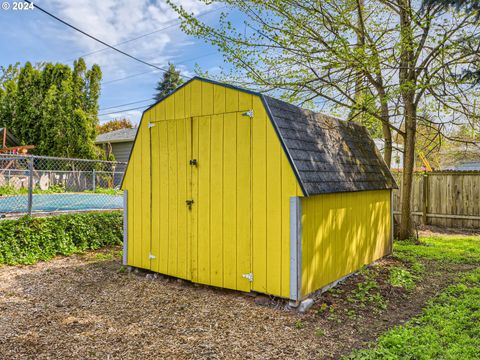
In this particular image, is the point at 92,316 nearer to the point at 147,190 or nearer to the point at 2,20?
the point at 147,190

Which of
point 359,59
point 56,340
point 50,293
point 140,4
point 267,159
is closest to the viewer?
point 56,340

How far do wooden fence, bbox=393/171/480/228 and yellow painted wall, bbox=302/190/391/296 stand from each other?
173 inches

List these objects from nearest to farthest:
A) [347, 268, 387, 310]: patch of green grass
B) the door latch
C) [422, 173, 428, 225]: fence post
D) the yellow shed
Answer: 1. the yellow shed
2. [347, 268, 387, 310]: patch of green grass
3. the door latch
4. [422, 173, 428, 225]: fence post

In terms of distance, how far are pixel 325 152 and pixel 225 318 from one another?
2382mm

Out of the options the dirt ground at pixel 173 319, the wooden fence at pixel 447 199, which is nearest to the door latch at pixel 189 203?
the dirt ground at pixel 173 319

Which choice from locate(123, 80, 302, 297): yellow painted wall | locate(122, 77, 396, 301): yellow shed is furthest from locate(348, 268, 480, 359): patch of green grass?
locate(123, 80, 302, 297): yellow painted wall

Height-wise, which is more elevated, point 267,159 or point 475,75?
point 475,75

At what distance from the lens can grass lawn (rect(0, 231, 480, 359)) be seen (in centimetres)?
294

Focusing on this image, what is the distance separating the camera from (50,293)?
446 centimetres

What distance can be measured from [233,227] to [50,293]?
8.22ft

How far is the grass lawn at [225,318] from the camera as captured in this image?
2.94m

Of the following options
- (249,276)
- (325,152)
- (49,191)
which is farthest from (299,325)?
(49,191)

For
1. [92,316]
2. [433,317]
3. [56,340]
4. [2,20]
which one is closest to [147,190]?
[92,316]

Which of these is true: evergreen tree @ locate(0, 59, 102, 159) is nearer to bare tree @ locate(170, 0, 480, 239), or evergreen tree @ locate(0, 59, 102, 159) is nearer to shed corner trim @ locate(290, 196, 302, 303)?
bare tree @ locate(170, 0, 480, 239)
